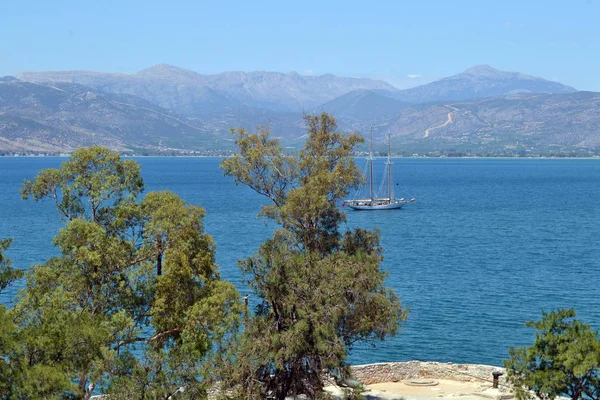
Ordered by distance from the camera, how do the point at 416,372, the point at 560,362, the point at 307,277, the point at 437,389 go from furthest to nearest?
the point at 416,372, the point at 437,389, the point at 307,277, the point at 560,362

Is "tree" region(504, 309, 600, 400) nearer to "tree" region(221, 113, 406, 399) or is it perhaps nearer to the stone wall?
"tree" region(221, 113, 406, 399)

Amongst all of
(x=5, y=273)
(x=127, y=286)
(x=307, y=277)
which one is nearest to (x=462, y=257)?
(x=307, y=277)

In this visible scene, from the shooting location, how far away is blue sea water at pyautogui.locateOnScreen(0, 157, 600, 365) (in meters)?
46.5

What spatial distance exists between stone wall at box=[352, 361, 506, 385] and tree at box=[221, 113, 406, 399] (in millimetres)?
5851

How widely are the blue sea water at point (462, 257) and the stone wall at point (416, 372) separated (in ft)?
23.7

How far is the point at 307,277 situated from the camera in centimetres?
2469

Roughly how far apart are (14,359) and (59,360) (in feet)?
6.88

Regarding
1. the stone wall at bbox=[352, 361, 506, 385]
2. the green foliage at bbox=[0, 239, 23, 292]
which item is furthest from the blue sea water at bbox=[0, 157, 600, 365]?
the green foliage at bbox=[0, 239, 23, 292]

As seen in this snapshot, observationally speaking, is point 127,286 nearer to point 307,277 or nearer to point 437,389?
point 307,277

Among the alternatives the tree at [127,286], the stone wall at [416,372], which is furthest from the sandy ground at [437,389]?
the tree at [127,286]

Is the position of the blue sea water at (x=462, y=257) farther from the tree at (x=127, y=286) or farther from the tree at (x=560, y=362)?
the tree at (x=560, y=362)

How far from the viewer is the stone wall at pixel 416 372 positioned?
33.8 metres

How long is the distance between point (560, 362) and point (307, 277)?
7.92 m

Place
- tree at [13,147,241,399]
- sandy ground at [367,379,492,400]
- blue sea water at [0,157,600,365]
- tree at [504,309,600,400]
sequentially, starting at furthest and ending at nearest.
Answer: blue sea water at [0,157,600,365], sandy ground at [367,379,492,400], tree at [504,309,600,400], tree at [13,147,241,399]
